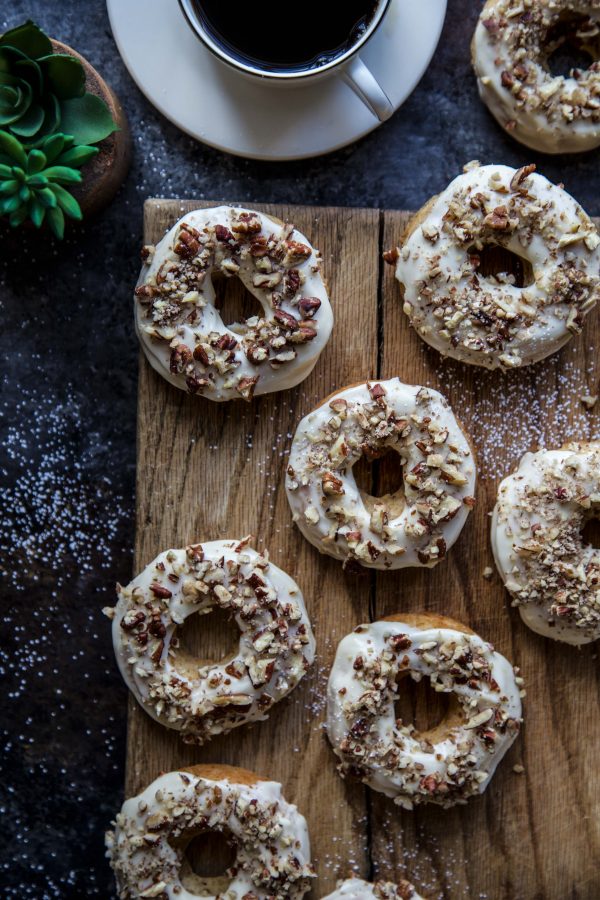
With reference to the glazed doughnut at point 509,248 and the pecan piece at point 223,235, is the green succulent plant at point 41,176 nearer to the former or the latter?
the pecan piece at point 223,235

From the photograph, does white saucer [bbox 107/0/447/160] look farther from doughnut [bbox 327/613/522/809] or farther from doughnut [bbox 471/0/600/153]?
doughnut [bbox 327/613/522/809]

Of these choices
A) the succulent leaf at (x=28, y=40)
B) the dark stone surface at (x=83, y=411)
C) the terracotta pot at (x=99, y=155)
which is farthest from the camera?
the dark stone surface at (x=83, y=411)

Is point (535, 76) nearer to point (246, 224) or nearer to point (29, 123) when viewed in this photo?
point (246, 224)

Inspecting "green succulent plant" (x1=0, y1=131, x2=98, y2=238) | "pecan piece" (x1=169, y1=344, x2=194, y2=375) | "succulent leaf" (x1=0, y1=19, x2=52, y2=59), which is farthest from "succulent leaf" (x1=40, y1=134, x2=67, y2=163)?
"pecan piece" (x1=169, y1=344, x2=194, y2=375)

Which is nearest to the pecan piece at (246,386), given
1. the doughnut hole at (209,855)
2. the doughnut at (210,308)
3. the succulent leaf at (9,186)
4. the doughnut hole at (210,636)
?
the doughnut at (210,308)

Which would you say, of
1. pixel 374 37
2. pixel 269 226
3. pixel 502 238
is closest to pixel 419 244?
pixel 502 238

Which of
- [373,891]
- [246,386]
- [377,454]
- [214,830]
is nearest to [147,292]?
[246,386]
